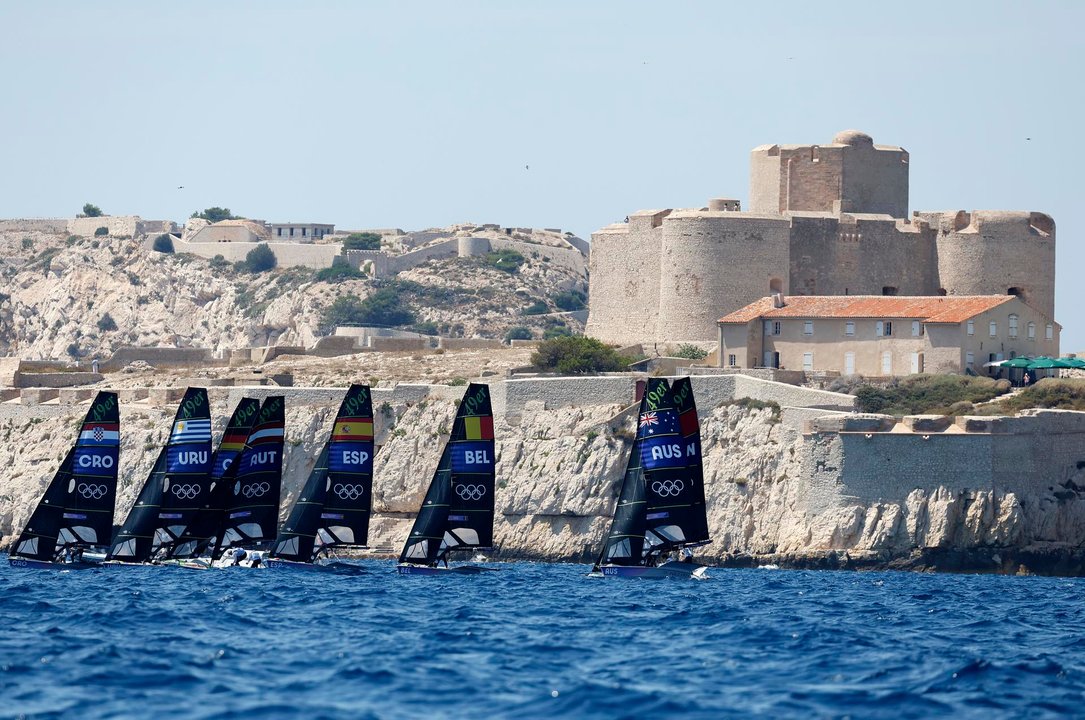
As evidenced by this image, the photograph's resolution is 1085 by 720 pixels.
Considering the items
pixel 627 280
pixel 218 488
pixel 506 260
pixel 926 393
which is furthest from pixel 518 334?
pixel 218 488

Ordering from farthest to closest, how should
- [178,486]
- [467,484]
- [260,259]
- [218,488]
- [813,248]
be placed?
[260,259] → [813,248] → [218,488] → [178,486] → [467,484]

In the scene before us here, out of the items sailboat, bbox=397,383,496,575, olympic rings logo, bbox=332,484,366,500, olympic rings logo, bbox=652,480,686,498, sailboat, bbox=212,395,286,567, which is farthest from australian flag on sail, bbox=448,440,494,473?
sailboat, bbox=212,395,286,567

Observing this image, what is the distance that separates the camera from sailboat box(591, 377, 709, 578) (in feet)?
129

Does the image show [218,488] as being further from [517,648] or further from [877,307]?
[877,307]

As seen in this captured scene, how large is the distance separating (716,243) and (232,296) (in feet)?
172

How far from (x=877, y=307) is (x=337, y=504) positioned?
68.0ft

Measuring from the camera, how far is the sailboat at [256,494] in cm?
4338

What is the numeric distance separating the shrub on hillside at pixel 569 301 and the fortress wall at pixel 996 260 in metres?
46.2

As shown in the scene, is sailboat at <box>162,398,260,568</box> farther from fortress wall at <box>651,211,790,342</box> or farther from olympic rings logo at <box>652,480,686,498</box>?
fortress wall at <box>651,211,790,342</box>

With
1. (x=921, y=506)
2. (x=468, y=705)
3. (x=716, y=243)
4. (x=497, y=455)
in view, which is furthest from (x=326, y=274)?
(x=468, y=705)

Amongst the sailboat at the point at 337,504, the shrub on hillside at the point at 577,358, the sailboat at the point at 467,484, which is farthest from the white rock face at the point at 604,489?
the sailboat at the point at 467,484

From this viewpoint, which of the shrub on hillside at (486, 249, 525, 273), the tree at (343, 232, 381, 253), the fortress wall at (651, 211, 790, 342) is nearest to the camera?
the fortress wall at (651, 211, 790, 342)

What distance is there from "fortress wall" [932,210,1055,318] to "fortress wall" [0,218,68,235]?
2920 inches

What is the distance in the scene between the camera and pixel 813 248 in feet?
208
